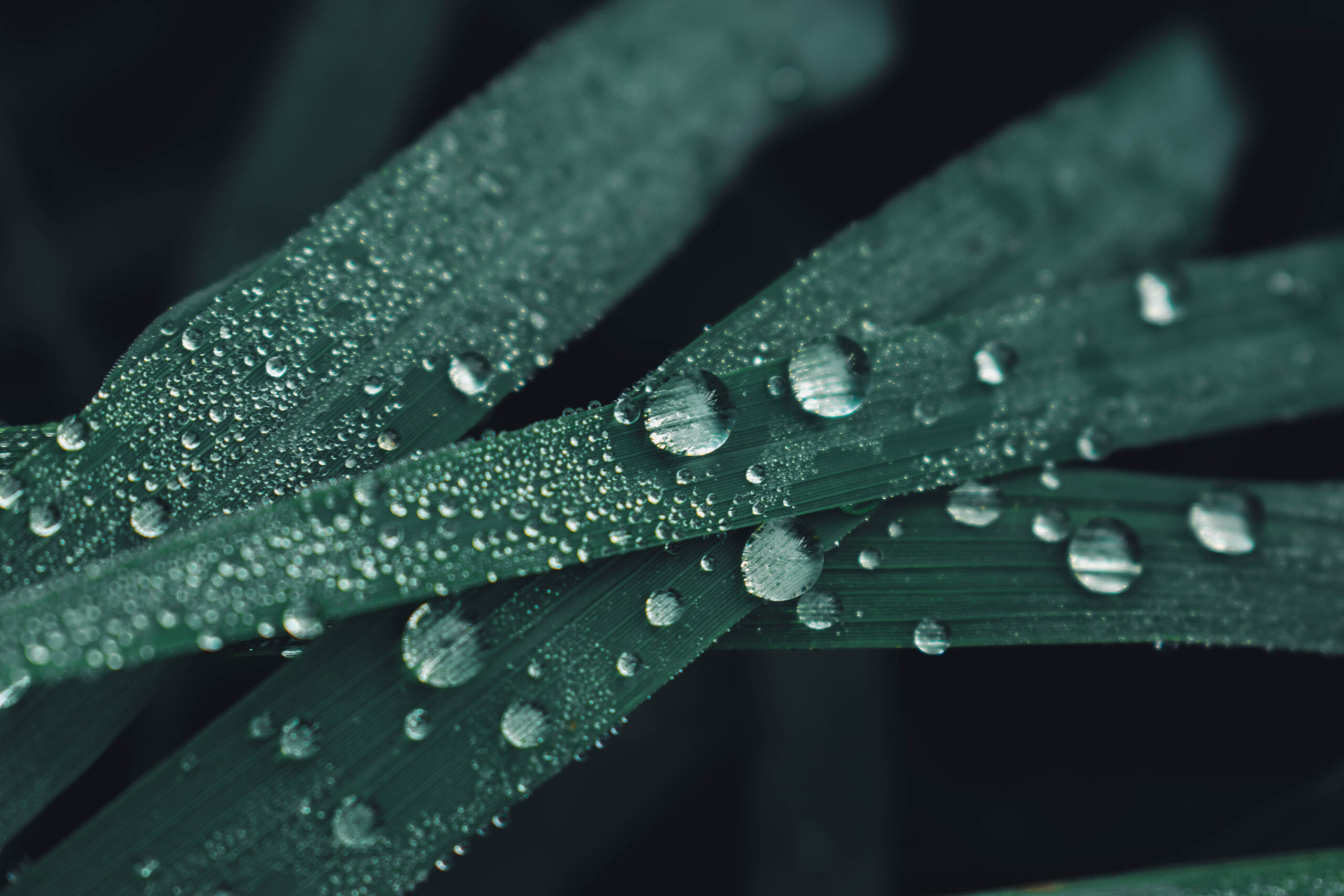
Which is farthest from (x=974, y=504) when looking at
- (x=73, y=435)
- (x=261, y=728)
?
(x=73, y=435)

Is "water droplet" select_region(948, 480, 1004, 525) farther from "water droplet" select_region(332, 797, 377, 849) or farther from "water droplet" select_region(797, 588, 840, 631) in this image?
"water droplet" select_region(332, 797, 377, 849)

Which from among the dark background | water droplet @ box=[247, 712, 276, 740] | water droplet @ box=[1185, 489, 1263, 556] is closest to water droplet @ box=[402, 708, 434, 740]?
water droplet @ box=[247, 712, 276, 740]

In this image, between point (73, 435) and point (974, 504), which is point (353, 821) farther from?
point (974, 504)

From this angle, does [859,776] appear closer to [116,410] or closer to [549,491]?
[549,491]

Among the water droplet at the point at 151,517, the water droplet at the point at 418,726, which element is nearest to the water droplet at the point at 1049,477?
the water droplet at the point at 418,726

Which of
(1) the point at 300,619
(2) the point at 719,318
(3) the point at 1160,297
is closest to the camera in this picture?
(1) the point at 300,619
